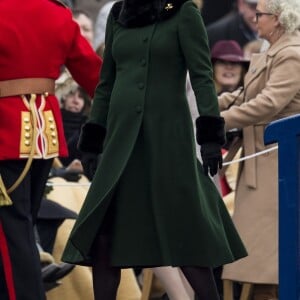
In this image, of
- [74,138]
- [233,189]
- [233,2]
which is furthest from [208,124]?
[233,2]

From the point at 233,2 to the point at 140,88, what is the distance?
243 inches

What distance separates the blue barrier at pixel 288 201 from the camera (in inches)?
228

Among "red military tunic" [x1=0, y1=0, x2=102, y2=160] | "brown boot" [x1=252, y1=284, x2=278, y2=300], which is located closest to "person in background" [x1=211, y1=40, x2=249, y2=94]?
"brown boot" [x1=252, y1=284, x2=278, y2=300]

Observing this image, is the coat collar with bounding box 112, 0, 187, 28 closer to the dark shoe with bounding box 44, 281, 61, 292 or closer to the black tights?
the black tights

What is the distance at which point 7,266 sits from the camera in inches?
280

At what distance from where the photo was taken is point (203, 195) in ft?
21.6

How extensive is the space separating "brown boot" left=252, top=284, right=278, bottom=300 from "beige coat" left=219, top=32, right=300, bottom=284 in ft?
0.67

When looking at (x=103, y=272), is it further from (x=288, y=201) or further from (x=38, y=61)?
(x=38, y=61)

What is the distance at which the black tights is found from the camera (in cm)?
650

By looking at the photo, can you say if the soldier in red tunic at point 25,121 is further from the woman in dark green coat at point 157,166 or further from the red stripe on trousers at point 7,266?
the woman in dark green coat at point 157,166

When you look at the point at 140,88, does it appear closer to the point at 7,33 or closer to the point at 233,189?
the point at 7,33

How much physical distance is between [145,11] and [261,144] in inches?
75.4

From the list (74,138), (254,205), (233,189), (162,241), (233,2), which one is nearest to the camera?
(162,241)

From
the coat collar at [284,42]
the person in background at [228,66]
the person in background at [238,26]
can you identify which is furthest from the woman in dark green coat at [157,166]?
the person in background at [238,26]
